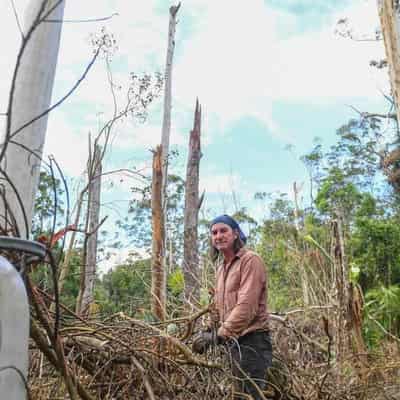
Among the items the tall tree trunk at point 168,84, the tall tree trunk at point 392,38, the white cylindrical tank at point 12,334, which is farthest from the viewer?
the tall tree trunk at point 168,84

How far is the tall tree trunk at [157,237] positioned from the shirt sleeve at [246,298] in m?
1.62

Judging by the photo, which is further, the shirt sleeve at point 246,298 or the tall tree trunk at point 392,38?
the tall tree trunk at point 392,38

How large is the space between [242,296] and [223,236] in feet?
1.46

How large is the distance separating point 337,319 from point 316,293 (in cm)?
189

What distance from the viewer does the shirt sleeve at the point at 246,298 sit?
9.37ft

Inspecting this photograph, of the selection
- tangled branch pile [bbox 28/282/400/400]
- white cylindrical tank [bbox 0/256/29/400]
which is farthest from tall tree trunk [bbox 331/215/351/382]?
white cylindrical tank [bbox 0/256/29/400]

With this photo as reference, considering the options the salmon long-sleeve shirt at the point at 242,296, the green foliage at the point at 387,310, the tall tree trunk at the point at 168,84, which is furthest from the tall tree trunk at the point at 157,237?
the tall tree trunk at the point at 168,84

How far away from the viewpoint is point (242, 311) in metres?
2.86

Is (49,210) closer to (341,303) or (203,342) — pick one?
(203,342)

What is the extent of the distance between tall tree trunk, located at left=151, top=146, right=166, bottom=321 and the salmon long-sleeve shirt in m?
1.39

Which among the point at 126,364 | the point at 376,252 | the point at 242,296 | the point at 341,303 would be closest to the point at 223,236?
the point at 242,296

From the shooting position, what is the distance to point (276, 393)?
11.7 ft

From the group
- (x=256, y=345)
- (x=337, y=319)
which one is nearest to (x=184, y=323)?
(x=256, y=345)

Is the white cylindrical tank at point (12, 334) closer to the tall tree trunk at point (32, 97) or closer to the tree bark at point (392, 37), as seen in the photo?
the tall tree trunk at point (32, 97)
